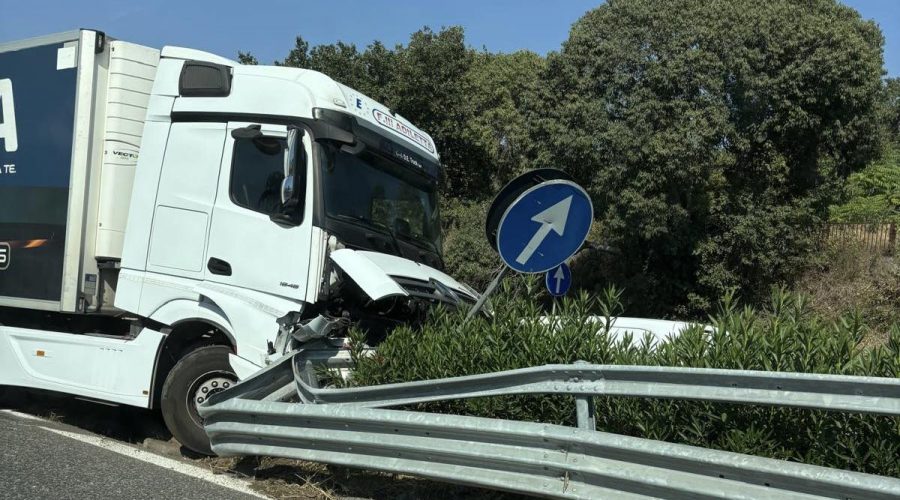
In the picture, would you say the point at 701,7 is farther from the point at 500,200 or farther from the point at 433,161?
the point at 500,200

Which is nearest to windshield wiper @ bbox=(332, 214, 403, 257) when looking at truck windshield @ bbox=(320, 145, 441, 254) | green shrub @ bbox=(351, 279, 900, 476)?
truck windshield @ bbox=(320, 145, 441, 254)

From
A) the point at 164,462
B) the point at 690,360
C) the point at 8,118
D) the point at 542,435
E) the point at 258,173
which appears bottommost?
the point at 164,462

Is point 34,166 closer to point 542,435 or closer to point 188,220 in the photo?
point 188,220

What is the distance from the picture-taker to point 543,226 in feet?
16.0

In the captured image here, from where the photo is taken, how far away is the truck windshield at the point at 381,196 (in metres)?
5.99

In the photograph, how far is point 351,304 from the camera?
590cm

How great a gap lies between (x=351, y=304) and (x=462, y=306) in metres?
0.89

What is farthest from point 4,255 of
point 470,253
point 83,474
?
point 470,253

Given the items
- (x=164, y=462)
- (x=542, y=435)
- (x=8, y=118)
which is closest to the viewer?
(x=542, y=435)

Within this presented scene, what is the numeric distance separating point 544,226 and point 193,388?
10.7 feet

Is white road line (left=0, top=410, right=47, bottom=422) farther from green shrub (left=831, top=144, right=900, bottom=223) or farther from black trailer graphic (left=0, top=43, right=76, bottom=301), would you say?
green shrub (left=831, top=144, right=900, bottom=223)

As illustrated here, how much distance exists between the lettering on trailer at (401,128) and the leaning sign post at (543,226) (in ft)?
6.88

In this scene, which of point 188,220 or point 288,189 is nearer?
point 288,189

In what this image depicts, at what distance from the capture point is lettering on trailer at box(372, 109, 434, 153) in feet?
22.0
